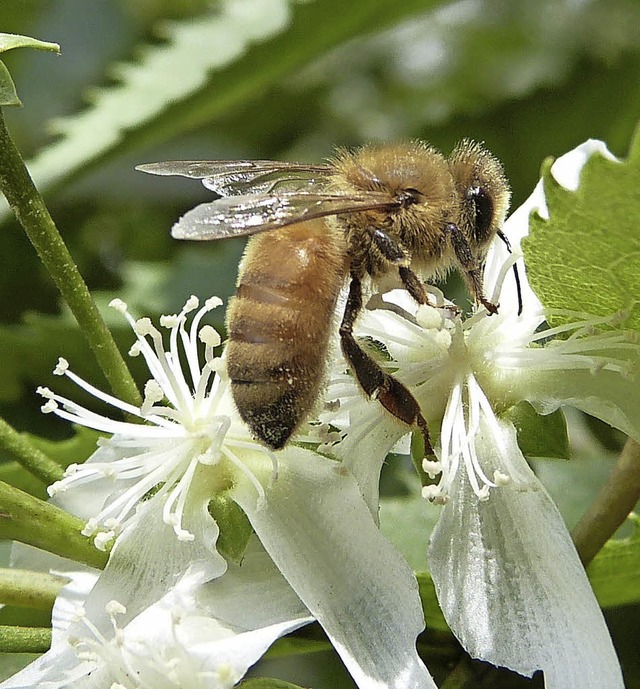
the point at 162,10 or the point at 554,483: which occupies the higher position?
the point at 162,10

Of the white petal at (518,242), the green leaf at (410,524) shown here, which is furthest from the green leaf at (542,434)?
the green leaf at (410,524)

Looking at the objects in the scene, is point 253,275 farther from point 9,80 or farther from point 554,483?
point 554,483

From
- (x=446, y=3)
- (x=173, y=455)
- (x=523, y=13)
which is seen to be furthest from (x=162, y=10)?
(x=173, y=455)

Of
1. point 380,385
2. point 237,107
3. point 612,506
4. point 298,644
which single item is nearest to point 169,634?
point 298,644

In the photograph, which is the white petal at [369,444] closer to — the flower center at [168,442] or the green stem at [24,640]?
the flower center at [168,442]

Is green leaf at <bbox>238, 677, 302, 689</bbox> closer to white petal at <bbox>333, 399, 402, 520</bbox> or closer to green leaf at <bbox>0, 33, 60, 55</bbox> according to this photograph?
white petal at <bbox>333, 399, 402, 520</bbox>

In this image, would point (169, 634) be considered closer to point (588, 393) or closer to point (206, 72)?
point (588, 393)
